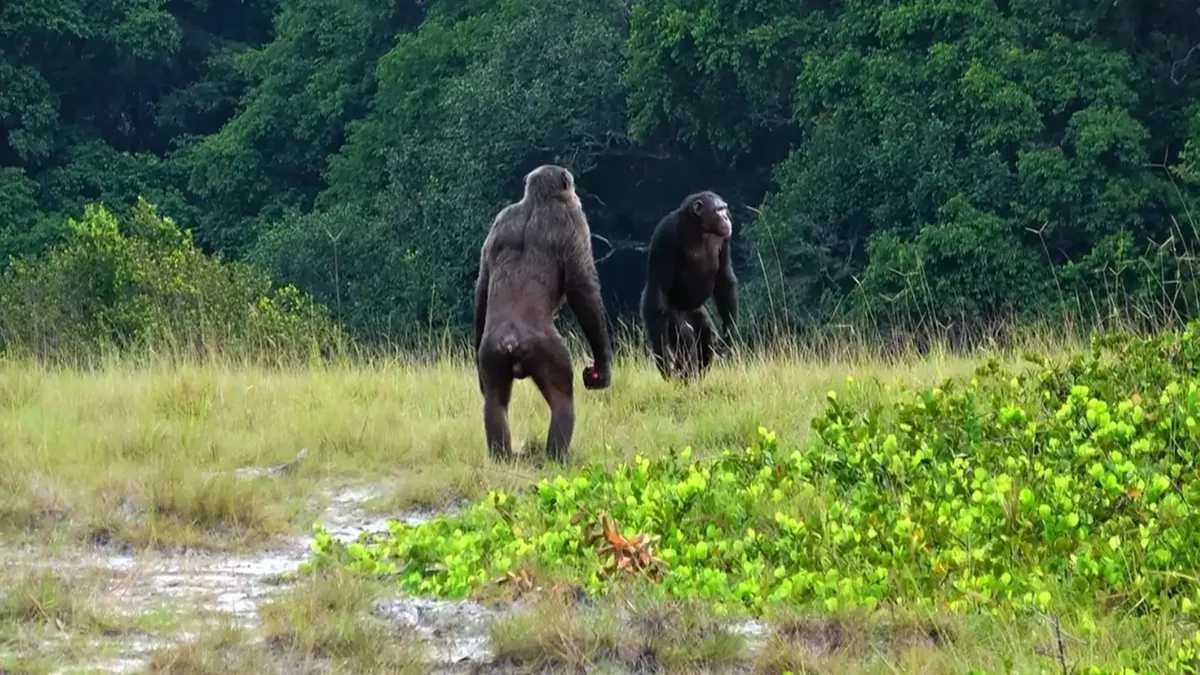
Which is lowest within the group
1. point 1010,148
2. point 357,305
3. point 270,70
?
point 357,305

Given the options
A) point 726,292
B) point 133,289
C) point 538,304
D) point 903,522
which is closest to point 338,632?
point 903,522

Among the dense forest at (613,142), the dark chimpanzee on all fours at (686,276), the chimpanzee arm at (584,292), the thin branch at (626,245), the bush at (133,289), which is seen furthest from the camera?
the thin branch at (626,245)

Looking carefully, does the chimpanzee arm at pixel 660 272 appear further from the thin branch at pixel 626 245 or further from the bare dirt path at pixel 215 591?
the thin branch at pixel 626 245

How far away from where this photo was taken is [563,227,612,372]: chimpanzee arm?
24.3ft

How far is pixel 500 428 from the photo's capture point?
7379 mm

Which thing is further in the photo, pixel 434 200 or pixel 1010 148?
pixel 434 200

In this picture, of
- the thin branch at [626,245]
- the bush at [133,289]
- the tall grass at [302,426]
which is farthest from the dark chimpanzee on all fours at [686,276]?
the thin branch at [626,245]

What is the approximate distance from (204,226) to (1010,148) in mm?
→ 15874

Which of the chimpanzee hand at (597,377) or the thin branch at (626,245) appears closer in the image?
the chimpanzee hand at (597,377)

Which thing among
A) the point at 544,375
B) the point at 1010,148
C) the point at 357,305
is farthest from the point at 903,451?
the point at 357,305

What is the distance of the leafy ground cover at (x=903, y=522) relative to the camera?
16.3 ft

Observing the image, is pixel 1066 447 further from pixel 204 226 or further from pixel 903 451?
pixel 204 226

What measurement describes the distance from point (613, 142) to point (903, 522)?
21.8 metres

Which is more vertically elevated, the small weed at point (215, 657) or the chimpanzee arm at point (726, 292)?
the chimpanzee arm at point (726, 292)
